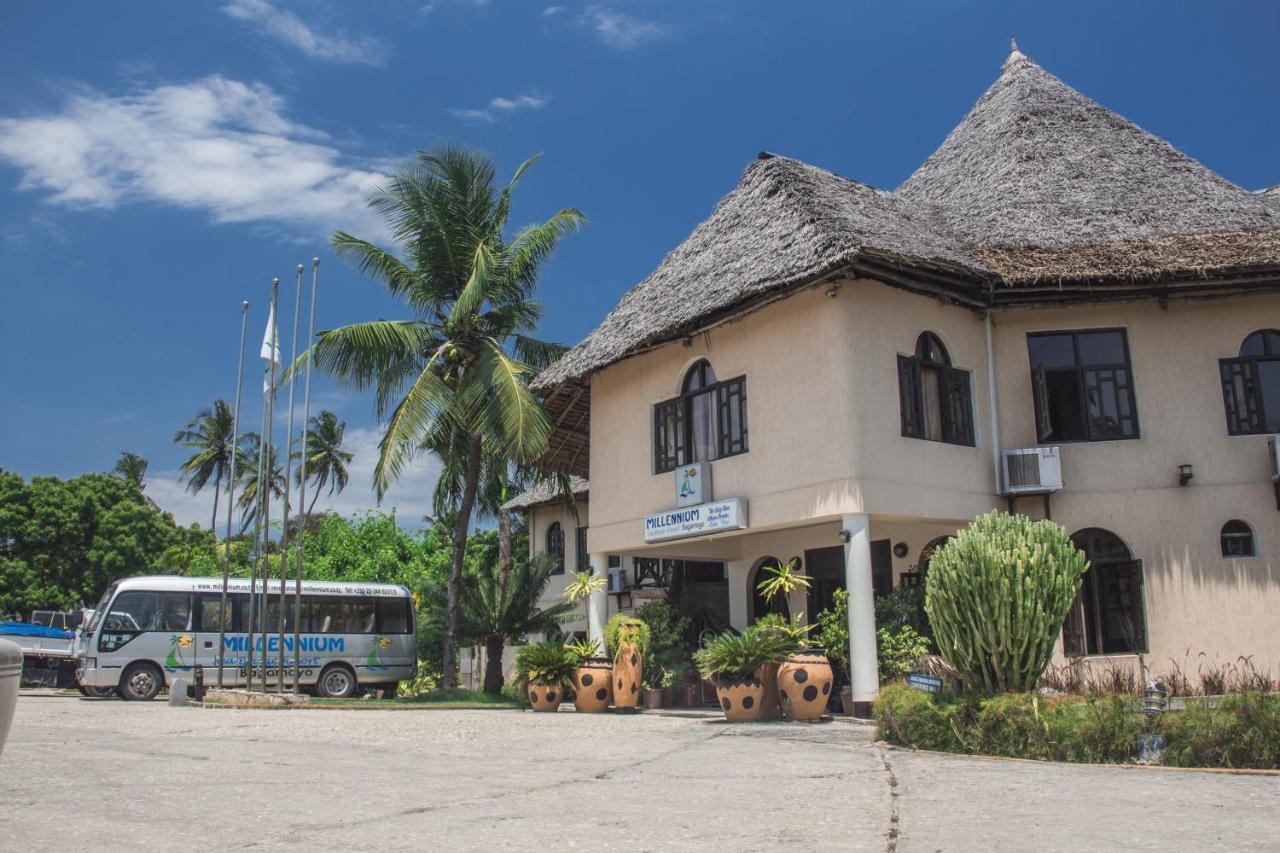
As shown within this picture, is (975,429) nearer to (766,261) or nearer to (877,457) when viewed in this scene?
(877,457)

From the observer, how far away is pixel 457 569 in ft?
71.8

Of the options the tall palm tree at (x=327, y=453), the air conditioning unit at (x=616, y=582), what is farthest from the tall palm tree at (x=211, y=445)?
the air conditioning unit at (x=616, y=582)

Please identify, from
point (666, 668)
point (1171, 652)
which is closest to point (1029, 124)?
point (1171, 652)

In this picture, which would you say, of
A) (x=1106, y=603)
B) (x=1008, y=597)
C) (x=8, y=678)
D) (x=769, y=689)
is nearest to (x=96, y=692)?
(x=769, y=689)

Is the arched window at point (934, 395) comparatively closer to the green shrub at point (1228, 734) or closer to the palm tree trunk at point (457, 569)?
the green shrub at point (1228, 734)

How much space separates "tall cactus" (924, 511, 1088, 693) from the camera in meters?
9.83

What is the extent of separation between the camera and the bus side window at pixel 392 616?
24766mm

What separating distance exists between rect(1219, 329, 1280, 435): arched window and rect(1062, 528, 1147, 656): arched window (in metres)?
2.31

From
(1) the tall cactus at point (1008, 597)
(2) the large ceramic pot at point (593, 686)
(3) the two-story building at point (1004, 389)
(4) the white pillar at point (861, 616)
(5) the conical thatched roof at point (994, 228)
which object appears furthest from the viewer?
(2) the large ceramic pot at point (593, 686)

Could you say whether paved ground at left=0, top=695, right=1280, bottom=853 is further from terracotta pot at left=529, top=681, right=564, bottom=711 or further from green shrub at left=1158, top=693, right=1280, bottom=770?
terracotta pot at left=529, top=681, right=564, bottom=711

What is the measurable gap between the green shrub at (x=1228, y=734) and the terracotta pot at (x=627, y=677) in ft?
29.8

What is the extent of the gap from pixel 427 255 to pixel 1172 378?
14.2 m

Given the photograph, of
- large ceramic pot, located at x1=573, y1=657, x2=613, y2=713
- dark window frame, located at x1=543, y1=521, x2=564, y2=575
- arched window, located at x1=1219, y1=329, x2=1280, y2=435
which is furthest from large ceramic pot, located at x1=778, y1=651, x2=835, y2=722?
dark window frame, located at x1=543, y1=521, x2=564, y2=575

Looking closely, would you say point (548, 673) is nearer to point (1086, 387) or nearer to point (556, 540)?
point (1086, 387)
